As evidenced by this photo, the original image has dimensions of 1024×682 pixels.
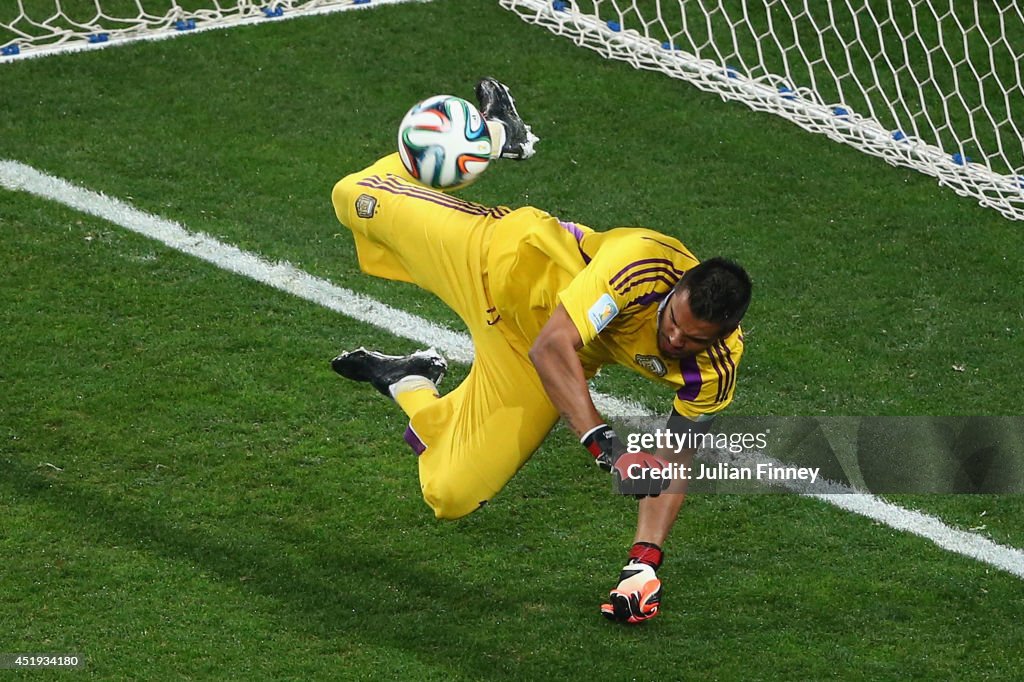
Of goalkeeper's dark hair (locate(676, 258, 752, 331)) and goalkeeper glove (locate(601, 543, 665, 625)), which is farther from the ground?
goalkeeper's dark hair (locate(676, 258, 752, 331))

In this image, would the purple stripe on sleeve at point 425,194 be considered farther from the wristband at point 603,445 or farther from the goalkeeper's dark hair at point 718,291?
the wristband at point 603,445

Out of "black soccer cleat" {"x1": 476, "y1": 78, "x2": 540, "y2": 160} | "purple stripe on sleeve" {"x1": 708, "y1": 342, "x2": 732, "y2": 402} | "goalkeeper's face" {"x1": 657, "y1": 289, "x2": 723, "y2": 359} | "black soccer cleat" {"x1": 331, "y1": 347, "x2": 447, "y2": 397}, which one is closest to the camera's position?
"goalkeeper's face" {"x1": 657, "y1": 289, "x2": 723, "y2": 359}

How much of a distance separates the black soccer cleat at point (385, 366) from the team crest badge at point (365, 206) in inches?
24.0

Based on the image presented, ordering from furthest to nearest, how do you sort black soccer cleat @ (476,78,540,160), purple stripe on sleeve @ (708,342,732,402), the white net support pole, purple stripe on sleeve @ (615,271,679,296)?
the white net support pole < black soccer cleat @ (476,78,540,160) < purple stripe on sleeve @ (708,342,732,402) < purple stripe on sleeve @ (615,271,679,296)

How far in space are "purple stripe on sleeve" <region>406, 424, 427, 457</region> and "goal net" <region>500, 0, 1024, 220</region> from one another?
377cm

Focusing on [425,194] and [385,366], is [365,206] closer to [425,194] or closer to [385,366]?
[425,194]

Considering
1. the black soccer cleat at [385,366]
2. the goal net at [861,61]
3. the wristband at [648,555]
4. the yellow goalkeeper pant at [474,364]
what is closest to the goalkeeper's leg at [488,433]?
the yellow goalkeeper pant at [474,364]

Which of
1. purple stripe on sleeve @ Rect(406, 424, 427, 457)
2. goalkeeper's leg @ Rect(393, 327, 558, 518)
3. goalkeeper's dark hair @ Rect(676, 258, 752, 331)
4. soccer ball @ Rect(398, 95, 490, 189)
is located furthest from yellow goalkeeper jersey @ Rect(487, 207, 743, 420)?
purple stripe on sleeve @ Rect(406, 424, 427, 457)

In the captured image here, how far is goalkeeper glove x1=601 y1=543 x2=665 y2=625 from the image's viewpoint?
5125 millimetres

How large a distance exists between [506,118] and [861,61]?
3757mm

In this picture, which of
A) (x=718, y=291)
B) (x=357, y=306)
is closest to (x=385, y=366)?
(x=357, y=306)

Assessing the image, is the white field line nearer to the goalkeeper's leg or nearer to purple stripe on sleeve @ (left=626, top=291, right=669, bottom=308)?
the goalkeeper's leg

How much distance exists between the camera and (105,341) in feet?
21.2

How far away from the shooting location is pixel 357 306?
22.7 feet
